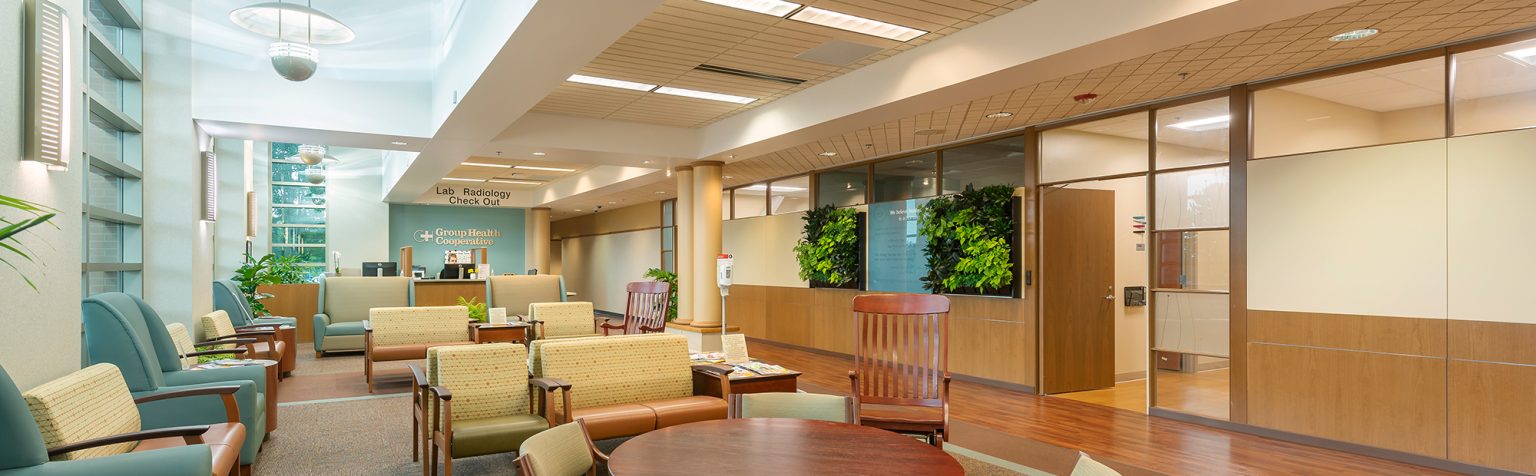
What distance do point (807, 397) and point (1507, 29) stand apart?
463 cm

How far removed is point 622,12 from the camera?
4.06 meters

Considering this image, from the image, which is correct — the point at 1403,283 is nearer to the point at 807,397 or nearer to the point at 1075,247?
the point at 1075,247

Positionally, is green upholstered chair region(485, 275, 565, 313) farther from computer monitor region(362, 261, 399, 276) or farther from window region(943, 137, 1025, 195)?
window region(943, 137, 1025, 195)

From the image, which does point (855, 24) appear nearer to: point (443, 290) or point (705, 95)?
point (705, 95)

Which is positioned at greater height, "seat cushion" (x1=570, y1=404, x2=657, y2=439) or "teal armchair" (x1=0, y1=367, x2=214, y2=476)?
"teal armchair" (x1=0, y1=367, x2=214, y2=476)

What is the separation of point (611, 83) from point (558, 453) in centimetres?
504

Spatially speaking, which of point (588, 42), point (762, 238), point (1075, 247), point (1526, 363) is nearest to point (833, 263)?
point (762, 238)

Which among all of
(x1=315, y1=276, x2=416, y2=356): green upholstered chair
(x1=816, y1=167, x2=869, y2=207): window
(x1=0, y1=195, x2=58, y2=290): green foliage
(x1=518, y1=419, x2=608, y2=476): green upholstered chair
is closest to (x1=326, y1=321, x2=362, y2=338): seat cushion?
(x1=315, y1=276, x2=416, y2=356): green upholstered chair

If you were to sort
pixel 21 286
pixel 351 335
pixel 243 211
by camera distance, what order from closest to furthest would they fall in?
pixel 21 286 < pixel 351 335 < pixel 243 211

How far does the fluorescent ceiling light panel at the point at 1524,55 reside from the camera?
449cm

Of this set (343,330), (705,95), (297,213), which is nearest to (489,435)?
(705,95)

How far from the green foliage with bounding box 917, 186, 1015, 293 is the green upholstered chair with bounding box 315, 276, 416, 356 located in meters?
7.41

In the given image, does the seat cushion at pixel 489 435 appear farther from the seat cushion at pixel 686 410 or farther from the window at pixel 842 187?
the window at pixel 842 187

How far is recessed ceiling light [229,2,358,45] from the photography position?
517 cm
